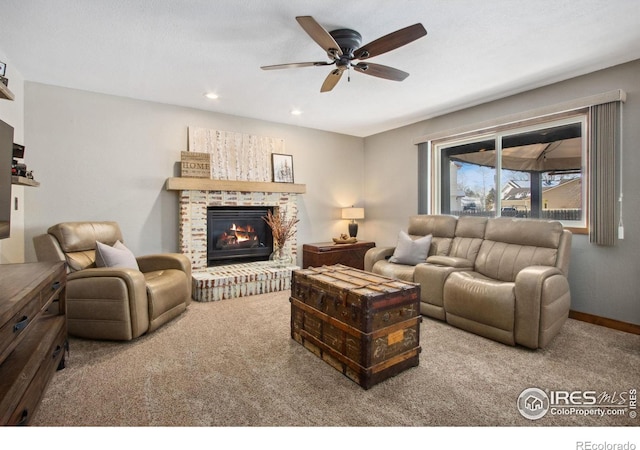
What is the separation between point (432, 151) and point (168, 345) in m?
4.33

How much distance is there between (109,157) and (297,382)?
3.50 metres

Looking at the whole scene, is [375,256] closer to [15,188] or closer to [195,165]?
[195,165]

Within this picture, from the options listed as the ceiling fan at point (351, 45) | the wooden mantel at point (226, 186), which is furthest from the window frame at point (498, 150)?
the ceiling fan at point (351, 45)

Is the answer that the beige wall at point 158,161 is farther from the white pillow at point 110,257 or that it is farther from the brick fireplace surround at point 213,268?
the white pillow at point 110,257

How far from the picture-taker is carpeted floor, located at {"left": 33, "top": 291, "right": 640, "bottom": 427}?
1.68 m

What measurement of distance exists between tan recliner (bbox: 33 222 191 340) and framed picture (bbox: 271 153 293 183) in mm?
2287

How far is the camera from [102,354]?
2.42m

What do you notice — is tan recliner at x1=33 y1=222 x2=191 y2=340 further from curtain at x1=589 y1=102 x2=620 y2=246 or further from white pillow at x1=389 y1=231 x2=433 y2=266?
curtain at x1=589 y1=102 x2=620 y2=246

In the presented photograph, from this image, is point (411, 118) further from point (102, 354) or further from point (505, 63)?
point (102, 354)

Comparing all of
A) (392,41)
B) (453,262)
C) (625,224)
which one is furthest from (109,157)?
(625,224)

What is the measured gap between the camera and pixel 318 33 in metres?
2.13

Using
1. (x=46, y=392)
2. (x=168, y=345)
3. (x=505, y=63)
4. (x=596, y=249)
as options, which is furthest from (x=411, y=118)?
(x=46, y=392)

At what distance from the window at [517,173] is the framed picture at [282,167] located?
87.1 inches
